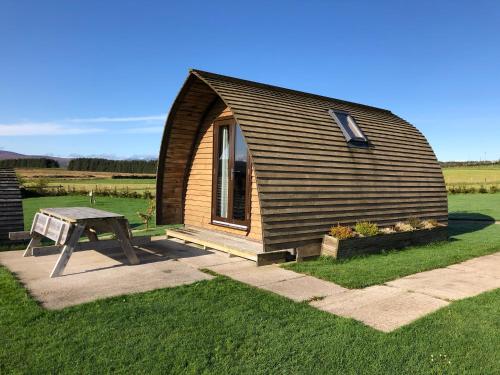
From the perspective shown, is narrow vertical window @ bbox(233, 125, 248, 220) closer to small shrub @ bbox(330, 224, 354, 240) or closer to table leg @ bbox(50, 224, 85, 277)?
small shrub @ bbox(330, 224, 354, 240)

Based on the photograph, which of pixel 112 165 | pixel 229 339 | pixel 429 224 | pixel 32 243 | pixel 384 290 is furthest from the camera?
pixel 112 165

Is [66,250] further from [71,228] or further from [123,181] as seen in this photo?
[123,181]

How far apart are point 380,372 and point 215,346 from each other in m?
1.58

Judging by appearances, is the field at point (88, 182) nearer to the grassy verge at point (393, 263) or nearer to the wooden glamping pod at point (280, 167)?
the wooden glamping pod at point (280, 167)

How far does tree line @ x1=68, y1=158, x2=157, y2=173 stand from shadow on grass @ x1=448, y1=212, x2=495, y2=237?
5526 cm

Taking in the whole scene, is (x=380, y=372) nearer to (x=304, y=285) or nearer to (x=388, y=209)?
(x=304, y=285)

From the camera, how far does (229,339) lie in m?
4.24

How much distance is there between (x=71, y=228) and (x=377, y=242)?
608 cm

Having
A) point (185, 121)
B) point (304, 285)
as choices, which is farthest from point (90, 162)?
point (304, 285)

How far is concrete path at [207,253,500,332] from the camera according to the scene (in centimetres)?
518

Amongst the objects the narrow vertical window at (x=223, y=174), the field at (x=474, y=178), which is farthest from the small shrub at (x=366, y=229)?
the field at (x=474, y=178)

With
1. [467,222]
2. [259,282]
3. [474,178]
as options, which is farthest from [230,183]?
[474,178]

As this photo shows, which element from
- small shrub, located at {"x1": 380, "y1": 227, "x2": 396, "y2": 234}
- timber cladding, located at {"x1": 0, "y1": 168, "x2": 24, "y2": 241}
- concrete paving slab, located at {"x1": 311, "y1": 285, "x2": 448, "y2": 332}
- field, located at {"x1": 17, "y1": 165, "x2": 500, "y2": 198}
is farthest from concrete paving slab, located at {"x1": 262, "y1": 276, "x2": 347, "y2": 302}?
field, located at {"x1": 17, "y1": 165, "x2": 500, "y2": 198}

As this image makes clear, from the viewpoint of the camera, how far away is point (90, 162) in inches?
2854
